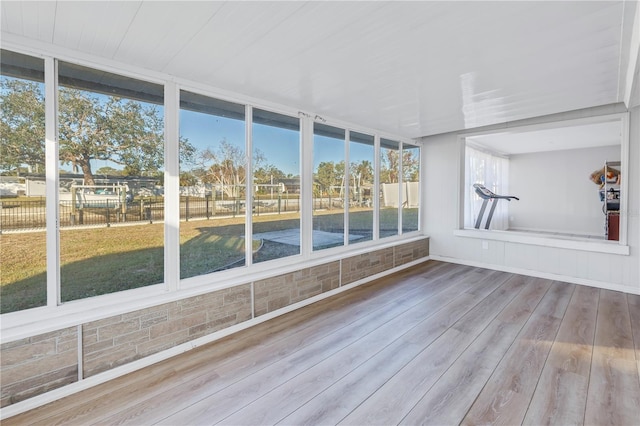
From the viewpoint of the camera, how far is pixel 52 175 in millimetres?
2164

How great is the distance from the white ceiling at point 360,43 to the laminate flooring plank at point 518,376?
7.98 ft

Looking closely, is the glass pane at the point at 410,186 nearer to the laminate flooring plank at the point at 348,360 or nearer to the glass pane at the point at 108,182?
the laminate flooring plank at the point at 348,360

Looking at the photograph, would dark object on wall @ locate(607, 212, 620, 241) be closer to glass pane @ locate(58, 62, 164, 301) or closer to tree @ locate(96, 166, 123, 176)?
glass pane @ locate(58, 62, 164, 301)

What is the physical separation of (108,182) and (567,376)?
387 cm

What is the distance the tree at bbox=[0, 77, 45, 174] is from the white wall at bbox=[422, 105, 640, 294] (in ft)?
18.7

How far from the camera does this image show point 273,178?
3.56m

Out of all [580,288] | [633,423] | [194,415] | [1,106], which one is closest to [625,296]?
[580,288]

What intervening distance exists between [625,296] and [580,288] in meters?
0.45

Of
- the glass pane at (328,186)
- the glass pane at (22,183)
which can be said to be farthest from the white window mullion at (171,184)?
the glass pane at (328,186)

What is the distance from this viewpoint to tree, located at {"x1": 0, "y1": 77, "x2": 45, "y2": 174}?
2.00 m

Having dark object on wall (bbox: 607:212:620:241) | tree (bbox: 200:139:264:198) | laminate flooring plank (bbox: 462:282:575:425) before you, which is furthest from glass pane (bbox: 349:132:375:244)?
dark object on wall (bbox: 607:212:620:241)

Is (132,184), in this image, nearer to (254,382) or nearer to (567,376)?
(254,382)

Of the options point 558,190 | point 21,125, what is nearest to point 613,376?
point 21,125

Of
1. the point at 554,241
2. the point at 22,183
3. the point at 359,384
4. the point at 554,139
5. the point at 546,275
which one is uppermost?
the point at 554,139
